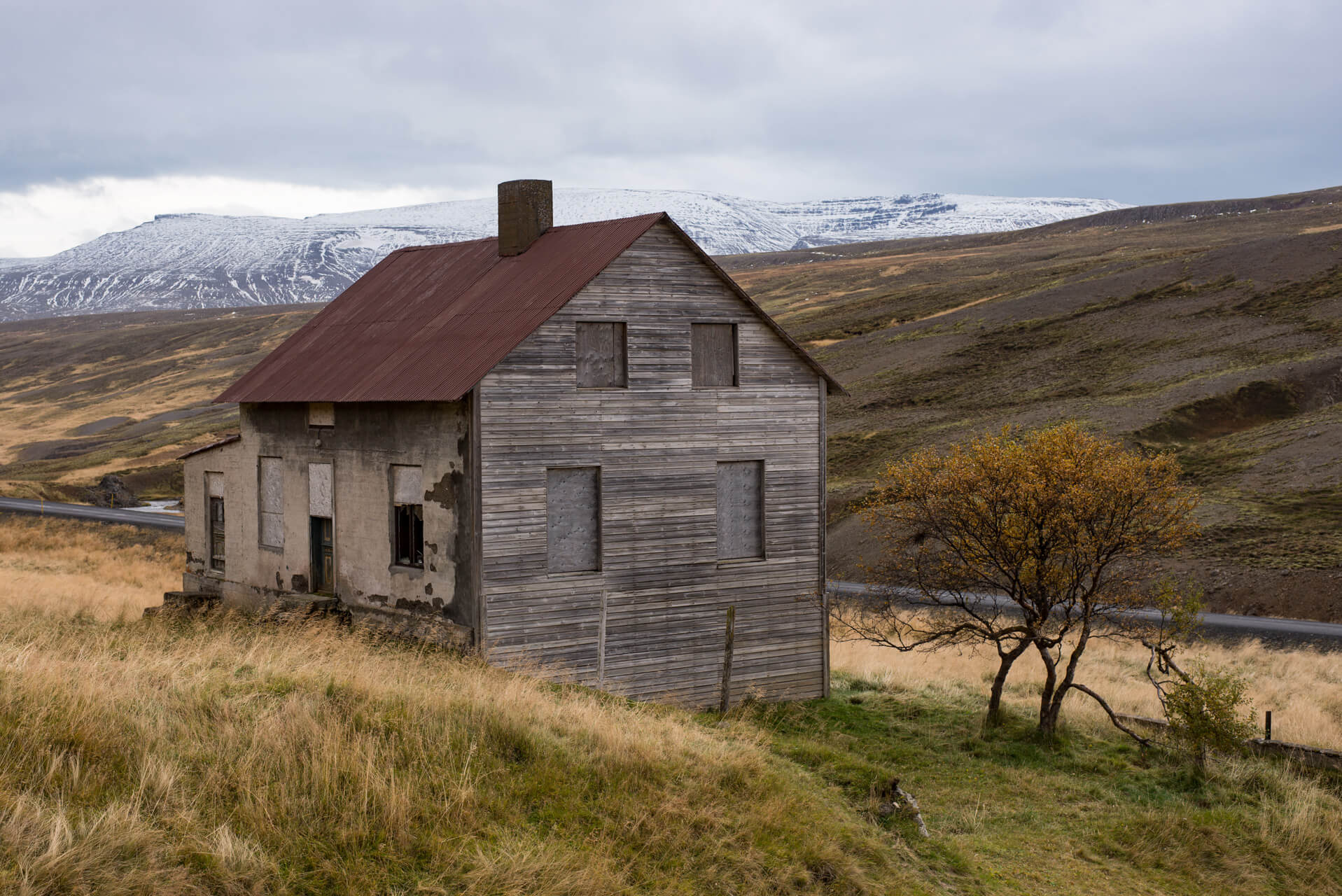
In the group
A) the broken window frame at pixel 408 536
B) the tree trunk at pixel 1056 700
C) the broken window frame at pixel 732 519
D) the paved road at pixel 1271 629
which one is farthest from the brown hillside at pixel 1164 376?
the broken window frame at pixel 408 536

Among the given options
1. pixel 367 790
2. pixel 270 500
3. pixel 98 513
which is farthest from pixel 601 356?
pixel 98 513

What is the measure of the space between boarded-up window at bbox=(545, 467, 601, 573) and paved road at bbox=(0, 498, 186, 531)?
3320cm

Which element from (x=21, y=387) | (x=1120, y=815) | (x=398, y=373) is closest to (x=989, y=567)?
(x=1120, y=815)

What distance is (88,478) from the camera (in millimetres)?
68750

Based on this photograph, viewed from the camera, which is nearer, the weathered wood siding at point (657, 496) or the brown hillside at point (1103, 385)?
the weathered wood siding at point (657, 496)

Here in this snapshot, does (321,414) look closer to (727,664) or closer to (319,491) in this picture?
(319,491)

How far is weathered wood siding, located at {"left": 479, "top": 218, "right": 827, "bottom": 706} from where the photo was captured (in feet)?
58.7

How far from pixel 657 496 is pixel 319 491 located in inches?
257

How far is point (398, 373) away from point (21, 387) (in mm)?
135034

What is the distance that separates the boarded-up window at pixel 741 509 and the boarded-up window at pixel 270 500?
8.65 meters

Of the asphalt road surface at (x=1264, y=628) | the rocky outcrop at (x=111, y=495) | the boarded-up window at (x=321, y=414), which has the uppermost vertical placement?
the boarded-up window at (x=321, y=414)

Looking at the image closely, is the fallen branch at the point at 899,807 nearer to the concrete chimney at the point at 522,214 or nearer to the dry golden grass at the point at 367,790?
the dry golden grass at the point at 367,790

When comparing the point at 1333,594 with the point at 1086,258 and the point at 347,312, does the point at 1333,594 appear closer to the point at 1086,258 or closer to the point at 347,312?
the point at 347,312

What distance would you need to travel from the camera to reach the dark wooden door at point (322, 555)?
69.3 feet
